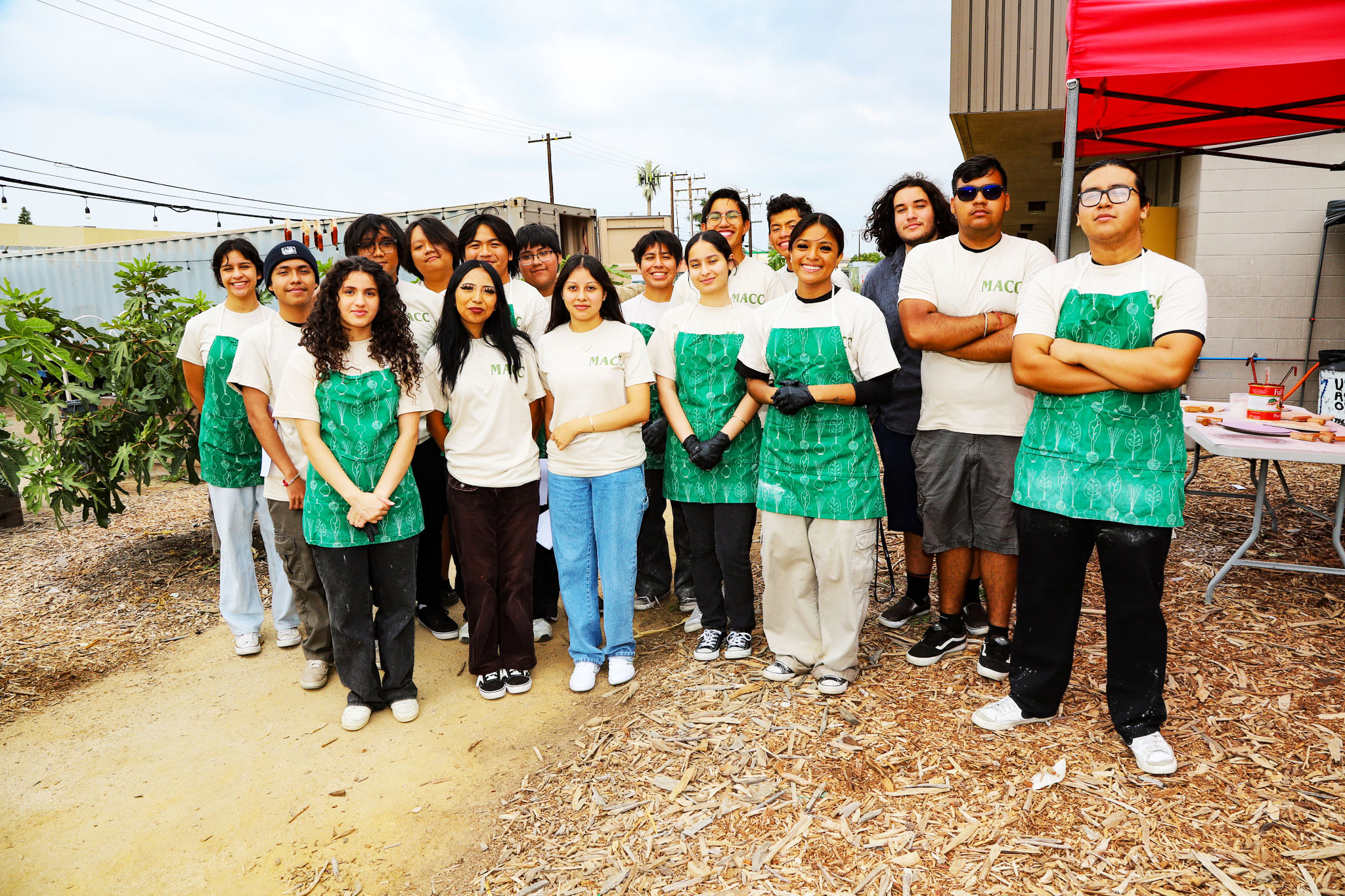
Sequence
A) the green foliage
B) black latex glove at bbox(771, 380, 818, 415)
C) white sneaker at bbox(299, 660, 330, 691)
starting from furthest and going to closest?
the green foliage
white sneaker at bbox(299, 660, 330, 691)
black latex glove at bbox(771, 380, 818, 415)

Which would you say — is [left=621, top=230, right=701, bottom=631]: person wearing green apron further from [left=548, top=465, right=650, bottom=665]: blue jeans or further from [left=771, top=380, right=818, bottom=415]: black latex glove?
[left=771, top=380, right=818, bottom=415]: black latex glove

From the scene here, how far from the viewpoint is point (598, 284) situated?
3652 millimetres

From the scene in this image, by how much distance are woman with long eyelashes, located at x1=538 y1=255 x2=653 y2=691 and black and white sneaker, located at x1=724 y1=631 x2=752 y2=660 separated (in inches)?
19.1

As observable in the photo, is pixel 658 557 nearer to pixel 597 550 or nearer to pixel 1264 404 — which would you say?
pixel 597 550

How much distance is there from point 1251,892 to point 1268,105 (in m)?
4.43

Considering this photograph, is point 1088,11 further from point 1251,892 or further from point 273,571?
point 273,571

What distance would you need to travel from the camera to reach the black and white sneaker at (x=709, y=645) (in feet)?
12.5

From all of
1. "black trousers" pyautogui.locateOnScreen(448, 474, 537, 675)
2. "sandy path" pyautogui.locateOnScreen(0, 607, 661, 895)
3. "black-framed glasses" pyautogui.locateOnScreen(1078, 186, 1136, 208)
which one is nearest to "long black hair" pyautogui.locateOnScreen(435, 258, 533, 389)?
"black trousers" pyautogui.locateOnScreen(448, 474, 537, 675)

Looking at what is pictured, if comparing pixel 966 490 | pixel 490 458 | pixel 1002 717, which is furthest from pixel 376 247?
pixel 1002 717

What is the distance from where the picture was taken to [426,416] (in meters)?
3.84

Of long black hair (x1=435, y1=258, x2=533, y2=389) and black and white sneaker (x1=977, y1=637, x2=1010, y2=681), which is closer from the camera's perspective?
black and white sneaker (x1=977, y1=637, x2=1010, y2=681)

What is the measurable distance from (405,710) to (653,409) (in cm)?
192

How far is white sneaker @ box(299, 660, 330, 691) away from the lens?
391 centimetres

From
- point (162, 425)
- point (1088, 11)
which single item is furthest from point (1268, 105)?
point (162, 425)
